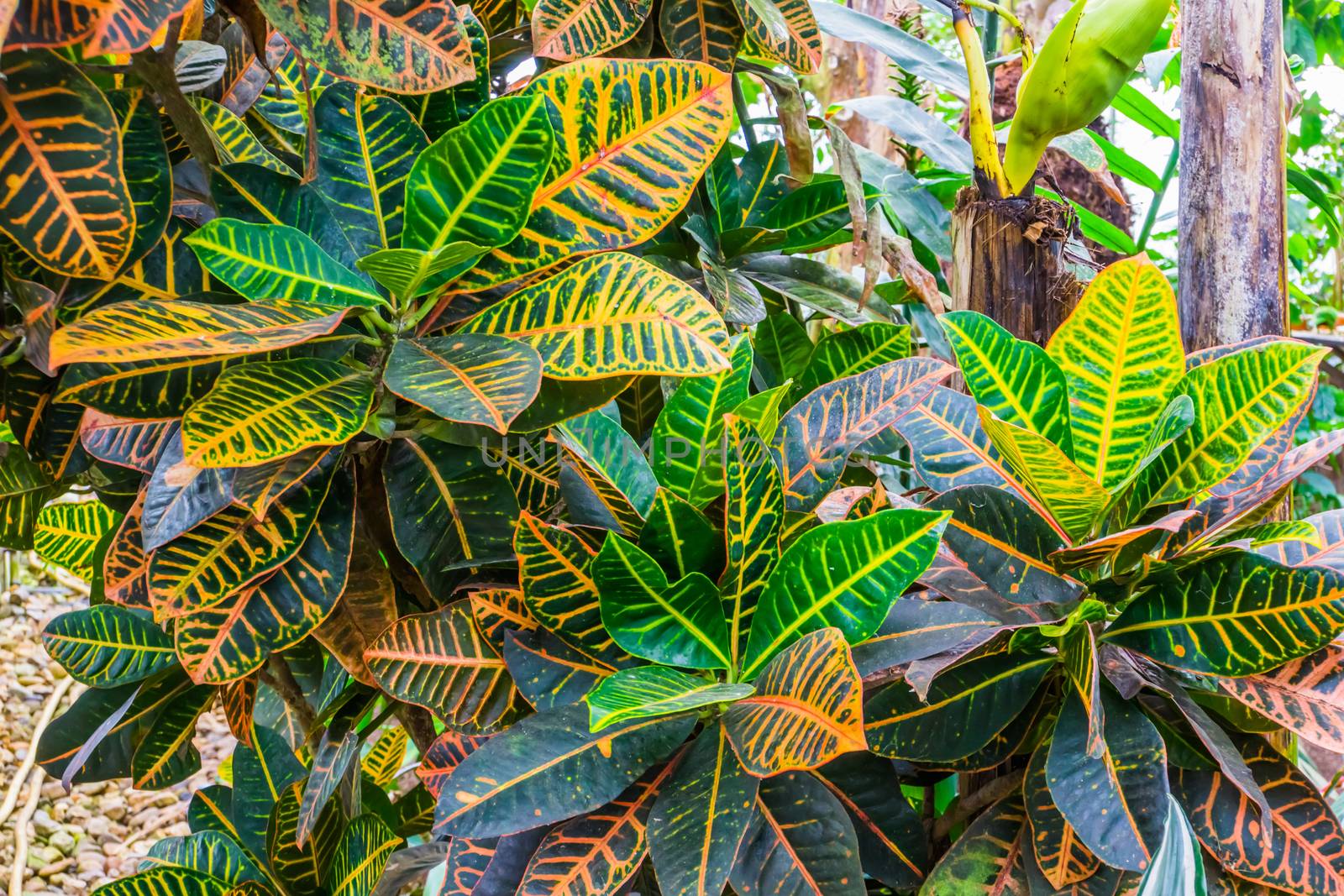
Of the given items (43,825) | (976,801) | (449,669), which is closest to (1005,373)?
(976,801)

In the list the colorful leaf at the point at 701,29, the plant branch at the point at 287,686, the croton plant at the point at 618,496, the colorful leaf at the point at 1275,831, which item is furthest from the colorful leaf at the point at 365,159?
A: the colorful leaf at the point at 1275,831

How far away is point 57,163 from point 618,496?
34 cm

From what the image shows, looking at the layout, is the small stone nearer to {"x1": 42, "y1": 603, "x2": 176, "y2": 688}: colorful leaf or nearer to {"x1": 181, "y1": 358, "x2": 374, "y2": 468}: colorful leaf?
{"x1": 42, "y1": 603, "x2": 176, "y2": 688}: colorful leaf

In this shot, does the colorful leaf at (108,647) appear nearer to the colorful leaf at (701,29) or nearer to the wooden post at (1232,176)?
Result: the colorful leaf at (701,29)

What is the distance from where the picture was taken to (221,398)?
47 centimetres

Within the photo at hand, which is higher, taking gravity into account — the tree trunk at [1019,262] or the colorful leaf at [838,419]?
the tree trunk at [1019,262]

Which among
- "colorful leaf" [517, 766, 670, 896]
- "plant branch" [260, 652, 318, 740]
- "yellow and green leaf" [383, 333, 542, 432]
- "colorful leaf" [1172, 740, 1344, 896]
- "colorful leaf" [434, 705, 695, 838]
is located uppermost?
"yellow and green leaf" [383, 333, 542, 432]

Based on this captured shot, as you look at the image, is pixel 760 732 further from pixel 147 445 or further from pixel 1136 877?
pixel 147 445

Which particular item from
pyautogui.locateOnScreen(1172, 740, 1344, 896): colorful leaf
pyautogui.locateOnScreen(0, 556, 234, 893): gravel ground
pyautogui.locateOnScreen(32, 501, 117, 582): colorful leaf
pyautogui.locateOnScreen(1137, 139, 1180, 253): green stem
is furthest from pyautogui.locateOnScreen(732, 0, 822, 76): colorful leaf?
pyautogui.locateOnScreen(0, 556, 234, 893): gravel ground

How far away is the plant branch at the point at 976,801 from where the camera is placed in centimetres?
58

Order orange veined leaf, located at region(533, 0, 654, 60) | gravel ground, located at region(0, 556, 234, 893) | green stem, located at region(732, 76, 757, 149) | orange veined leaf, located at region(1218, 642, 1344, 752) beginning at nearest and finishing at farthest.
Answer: orange veined leaf, located at region(1218, 642, 1344, 752)
orange veined leaf, located at region(533, 0, 654, 60)
green stem, located at region(732, 76, 757, 149)
gravel ground, located at region(0, 556, 234, 893)

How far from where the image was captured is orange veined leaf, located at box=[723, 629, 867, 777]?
43 centimetres

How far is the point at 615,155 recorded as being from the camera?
541 millimetres

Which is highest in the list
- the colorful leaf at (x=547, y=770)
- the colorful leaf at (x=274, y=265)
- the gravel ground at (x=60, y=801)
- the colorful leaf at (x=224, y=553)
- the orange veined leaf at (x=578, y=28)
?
the orange veined leaf at (x=578, y=28)
